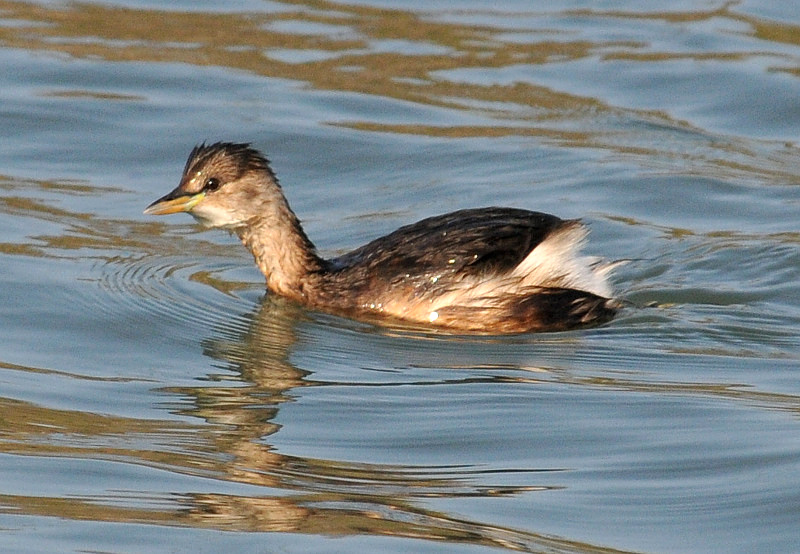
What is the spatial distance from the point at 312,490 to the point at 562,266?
295 cm

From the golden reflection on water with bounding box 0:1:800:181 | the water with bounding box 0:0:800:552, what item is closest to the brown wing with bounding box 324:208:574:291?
the water with bounding box 0:0:800:552

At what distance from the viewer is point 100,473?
5859mm

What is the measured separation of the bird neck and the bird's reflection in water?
1583mm

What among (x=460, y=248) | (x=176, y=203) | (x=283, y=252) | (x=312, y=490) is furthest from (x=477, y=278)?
(x=312, y=490)

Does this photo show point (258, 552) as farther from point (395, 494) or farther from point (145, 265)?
point (145, 265)

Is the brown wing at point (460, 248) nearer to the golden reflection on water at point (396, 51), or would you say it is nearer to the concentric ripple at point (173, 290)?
the concentric ripple at point (173, 290)

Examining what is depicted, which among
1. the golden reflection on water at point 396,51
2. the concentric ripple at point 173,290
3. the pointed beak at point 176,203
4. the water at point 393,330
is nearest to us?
the water at point 393,330

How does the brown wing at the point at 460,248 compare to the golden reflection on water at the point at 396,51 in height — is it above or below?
below

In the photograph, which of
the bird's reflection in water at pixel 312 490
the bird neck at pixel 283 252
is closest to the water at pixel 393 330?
the bird's reflection in water at pixel 312 490

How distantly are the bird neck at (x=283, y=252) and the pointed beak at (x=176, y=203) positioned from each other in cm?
34

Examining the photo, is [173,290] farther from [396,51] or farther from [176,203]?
[396,51]

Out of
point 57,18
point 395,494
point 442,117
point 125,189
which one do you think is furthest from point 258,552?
point 57,18

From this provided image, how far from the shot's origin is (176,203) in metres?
8.69

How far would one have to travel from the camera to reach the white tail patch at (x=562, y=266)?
323 inches
